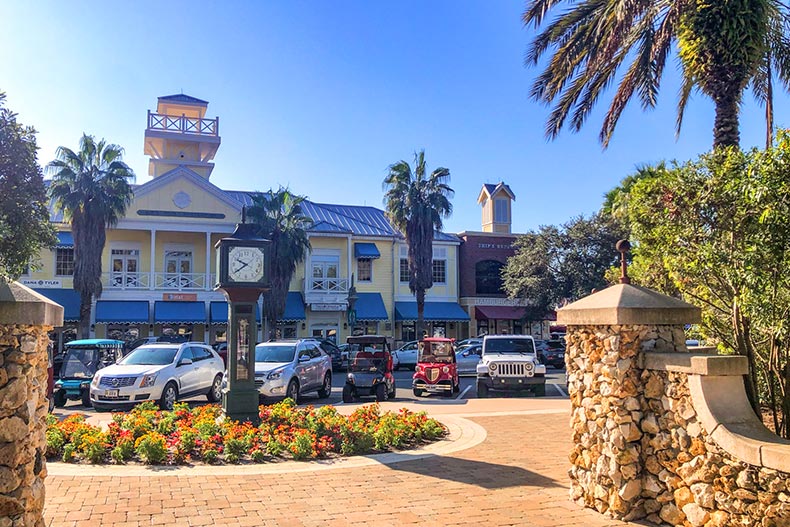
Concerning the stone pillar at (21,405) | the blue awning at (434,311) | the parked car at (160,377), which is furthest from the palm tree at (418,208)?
the stone pillar at (21,405)

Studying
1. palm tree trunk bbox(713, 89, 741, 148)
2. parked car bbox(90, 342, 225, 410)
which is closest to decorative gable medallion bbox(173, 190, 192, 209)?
parked car bbox(90, 342, 225, 410)

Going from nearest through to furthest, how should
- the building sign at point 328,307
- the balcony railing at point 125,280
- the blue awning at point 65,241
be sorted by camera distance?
the blue awning at point 65,241
the balcony railing at point 125,280
the building sign at point 328,307

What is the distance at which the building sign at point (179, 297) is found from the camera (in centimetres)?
3294

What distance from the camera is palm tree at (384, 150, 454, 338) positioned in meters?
34.7

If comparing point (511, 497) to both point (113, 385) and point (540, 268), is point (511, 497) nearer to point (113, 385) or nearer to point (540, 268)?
point (113, 385)

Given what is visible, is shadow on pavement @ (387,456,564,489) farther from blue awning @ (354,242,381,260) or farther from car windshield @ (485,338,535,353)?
blue awning @ (354,242,381,260)

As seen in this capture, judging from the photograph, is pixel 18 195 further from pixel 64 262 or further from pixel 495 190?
pixel 495 190

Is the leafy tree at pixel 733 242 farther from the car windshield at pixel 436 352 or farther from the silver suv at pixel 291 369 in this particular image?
the car windshield at pixel 436 352

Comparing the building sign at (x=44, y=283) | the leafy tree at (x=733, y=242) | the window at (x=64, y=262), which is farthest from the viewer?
the window at (x=64, y=262)

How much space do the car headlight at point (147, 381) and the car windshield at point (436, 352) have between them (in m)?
7.53

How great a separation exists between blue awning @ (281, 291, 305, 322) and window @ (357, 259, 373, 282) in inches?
149

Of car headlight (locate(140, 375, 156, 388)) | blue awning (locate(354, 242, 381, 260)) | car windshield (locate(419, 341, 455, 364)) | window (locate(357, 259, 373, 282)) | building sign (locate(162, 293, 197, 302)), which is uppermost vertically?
blue awning (locate(354, 242, 381, 260))

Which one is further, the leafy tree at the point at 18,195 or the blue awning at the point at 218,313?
the blue awning at the point at 218,313

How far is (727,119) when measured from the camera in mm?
10336
